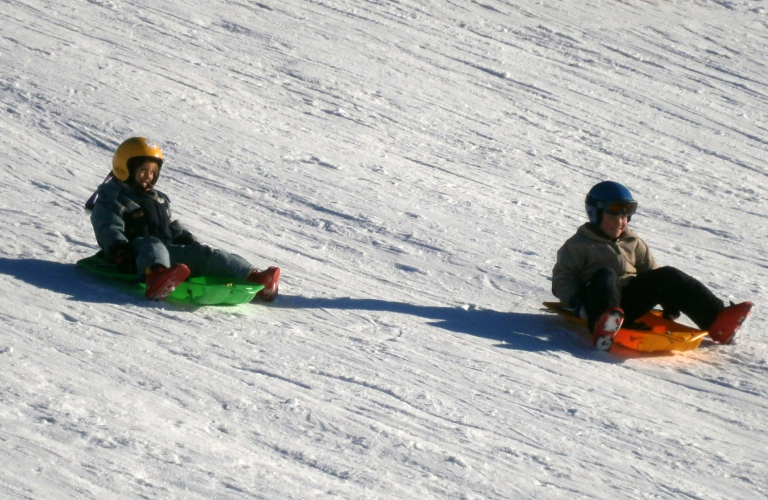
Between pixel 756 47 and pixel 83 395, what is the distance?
41.6ft

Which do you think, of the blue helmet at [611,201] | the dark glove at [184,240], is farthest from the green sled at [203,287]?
the blue helmet at [611,201]

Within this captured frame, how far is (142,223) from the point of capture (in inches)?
206

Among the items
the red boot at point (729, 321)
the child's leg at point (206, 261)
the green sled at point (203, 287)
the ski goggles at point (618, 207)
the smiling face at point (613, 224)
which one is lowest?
the green sled at point (203, 287)

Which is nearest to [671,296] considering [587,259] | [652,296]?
[652,296]

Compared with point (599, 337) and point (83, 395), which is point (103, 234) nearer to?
point (83, 395)

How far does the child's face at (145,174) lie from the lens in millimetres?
5230

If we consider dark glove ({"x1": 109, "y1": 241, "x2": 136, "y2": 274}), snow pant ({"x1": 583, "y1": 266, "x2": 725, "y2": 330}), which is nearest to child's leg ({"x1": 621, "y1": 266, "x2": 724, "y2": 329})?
snow pant ({"x1": 583, "y1": 266, "x2": 725, "y2": 330})

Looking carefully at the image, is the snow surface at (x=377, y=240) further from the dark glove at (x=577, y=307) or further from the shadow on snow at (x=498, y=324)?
the dark glove at (x=577, y=307)

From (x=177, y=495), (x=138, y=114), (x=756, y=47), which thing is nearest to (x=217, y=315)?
(x=177, y=495)

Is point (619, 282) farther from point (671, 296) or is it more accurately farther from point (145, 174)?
point (145, 174)

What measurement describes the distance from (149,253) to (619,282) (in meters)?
2.43

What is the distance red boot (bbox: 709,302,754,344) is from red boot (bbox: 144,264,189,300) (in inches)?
108

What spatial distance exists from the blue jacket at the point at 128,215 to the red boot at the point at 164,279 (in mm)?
410

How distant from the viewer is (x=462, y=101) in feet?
34.8
